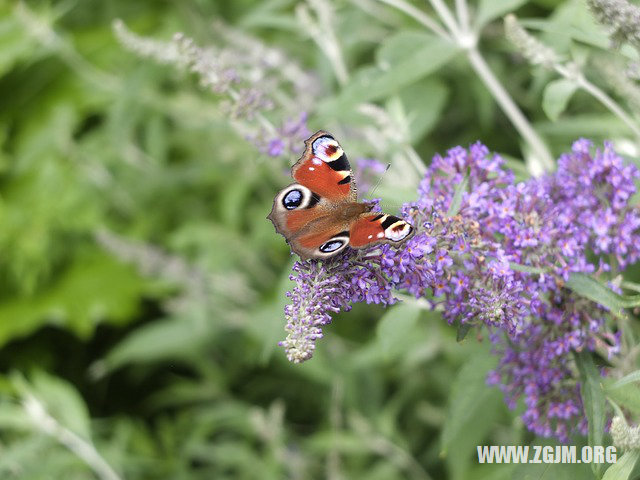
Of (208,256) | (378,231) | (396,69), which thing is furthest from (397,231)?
(208,256)

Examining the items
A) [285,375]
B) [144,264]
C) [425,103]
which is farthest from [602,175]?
[285,375]

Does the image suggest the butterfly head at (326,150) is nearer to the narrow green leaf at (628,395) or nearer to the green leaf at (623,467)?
the narrow green leaf at (628,395)

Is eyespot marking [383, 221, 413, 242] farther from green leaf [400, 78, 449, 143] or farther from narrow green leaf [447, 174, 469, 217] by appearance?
green leaf [400, 78, 449, 143]

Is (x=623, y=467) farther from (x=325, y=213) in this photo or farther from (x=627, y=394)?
(x=325, y=213)

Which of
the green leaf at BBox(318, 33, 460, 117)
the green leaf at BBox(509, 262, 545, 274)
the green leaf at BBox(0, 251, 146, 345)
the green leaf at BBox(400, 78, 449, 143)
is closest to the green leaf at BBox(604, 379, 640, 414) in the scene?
the green leaf at BBox(509, 262, 545, 274)

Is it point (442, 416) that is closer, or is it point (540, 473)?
point (540, 473)

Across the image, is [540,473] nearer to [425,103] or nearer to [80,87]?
[425,103]

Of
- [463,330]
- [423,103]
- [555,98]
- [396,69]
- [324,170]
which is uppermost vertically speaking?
[423,103]
